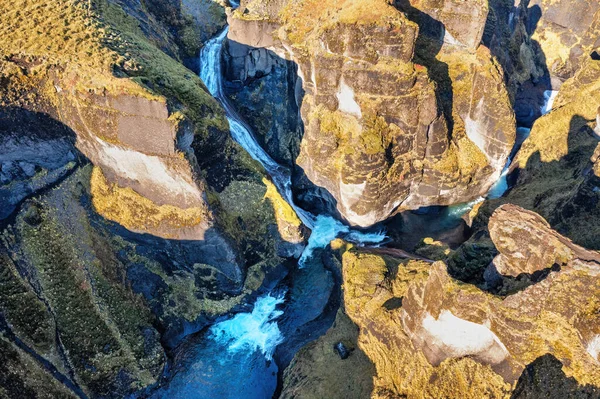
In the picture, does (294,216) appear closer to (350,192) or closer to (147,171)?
(350,192)

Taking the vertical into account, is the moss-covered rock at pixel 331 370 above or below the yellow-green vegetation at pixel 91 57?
below

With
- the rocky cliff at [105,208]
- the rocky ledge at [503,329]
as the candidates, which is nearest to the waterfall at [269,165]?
the rocky cliff at [105,208]

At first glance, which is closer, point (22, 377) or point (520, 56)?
point (22, 377)

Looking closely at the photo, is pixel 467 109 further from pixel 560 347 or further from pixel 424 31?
pixel 560 347

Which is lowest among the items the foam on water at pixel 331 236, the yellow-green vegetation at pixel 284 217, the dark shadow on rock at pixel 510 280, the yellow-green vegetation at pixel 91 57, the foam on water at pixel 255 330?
the foam on water at pixel 255 330

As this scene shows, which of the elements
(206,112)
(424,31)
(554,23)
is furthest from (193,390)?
(554,23)

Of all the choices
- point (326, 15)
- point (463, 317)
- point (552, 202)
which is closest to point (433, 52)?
point (326, 15)

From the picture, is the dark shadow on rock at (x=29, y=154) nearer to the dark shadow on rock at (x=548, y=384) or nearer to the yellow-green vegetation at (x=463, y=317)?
the yellow-green vegetation at (x=463, y=317)
